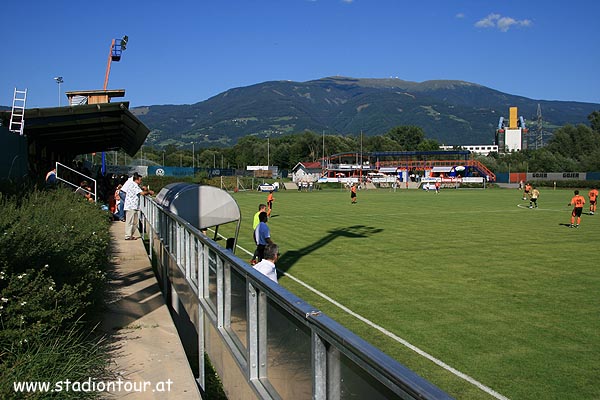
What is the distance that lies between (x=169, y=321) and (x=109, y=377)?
2242mm

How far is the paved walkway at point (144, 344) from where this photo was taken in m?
4.94

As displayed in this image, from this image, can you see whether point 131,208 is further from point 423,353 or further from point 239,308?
point 239,308

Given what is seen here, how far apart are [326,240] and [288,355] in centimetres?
1665

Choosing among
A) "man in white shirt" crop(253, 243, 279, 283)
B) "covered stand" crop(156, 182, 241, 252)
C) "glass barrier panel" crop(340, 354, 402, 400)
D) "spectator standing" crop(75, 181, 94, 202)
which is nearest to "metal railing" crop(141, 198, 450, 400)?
"glass barrier panel" crop(340, 354, 402, 400)

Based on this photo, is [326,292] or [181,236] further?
[326,292]

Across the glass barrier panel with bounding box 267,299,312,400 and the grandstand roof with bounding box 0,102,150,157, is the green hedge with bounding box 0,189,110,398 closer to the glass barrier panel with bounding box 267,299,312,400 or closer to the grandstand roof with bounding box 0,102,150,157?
the glass barrier panel with bounding box 267,299,312,400

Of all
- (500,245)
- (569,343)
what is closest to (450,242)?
(500,245)

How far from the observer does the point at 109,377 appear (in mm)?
4977

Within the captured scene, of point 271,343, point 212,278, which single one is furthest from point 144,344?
point 271,343

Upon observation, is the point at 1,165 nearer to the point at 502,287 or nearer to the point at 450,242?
the point at 502,287

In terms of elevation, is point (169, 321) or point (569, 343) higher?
point (169, 321)

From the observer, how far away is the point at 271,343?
151 inches

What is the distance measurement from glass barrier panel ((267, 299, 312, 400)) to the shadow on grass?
10.1m

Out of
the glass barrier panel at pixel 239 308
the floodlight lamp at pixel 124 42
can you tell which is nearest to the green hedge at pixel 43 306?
the glass barrier panel at pixel 239 308
